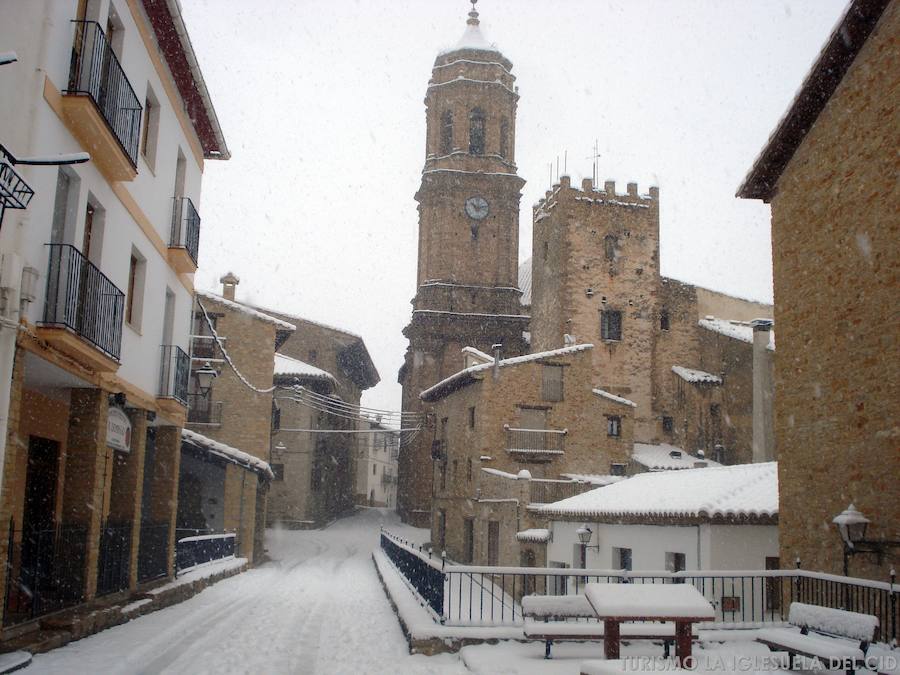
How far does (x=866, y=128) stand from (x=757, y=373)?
65.6 ft

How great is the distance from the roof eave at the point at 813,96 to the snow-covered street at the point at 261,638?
9.06 metres

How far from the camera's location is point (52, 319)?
9617mm

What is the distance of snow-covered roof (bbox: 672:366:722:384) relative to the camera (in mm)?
35219

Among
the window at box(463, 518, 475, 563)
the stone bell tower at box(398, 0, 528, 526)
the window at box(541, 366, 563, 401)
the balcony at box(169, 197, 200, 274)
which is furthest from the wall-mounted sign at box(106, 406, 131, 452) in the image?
the stone bell tower at box(398, 0, 528, 526)

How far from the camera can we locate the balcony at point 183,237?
1538cm

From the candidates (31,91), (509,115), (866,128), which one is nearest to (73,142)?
(31,91)

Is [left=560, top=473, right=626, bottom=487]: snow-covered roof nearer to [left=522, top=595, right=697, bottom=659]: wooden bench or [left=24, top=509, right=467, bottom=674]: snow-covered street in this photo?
[left=24, top=509, right=467, bottom=674]: snow-covered street

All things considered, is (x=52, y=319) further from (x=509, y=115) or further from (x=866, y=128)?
(x=509, y=115)

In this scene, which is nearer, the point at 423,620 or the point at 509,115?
the point at 423,620

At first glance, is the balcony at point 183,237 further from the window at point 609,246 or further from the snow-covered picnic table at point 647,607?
the window at point 609,246

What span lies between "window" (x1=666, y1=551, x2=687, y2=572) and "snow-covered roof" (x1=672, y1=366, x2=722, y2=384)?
60.9 feet

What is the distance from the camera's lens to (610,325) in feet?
123

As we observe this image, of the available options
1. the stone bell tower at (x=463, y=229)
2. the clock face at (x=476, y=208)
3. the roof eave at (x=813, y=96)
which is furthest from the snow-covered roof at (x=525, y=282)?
the roof eave at (x=813, y=96)

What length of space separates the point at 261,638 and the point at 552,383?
20626 mm
